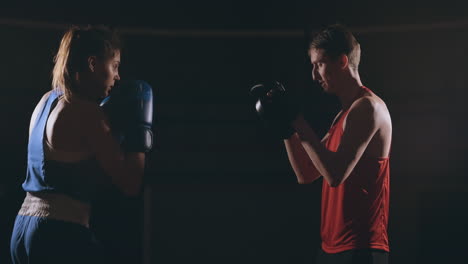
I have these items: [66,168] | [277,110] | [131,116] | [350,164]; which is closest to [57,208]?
[66,168]

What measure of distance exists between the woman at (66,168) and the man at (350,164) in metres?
0.77

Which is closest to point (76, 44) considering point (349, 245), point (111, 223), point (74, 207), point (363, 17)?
point (74, 207)

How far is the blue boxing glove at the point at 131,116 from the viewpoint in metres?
2.04

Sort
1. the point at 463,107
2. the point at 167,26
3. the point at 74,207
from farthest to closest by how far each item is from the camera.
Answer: the point at 167,26
the point at 463,107
the point at 74,207

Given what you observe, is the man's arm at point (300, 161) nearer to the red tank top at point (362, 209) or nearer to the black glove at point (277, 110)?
the black glove at point (277, 110)

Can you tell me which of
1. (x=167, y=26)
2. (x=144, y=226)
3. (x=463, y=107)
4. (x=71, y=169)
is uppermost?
(x=167, y=26)

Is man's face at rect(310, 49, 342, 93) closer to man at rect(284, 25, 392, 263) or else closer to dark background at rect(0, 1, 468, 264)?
man at rect(284, 25, 392, 263)

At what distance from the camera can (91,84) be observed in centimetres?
196

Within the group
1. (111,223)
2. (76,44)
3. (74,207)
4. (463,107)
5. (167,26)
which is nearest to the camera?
(74,207)

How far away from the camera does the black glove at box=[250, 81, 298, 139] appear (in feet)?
7.16

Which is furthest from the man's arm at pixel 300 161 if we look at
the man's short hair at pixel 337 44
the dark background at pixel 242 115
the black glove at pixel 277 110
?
the dark background at pixel 242 115

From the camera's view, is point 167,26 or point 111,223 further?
point 167,26

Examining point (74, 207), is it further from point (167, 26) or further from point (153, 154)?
point (167, 26)

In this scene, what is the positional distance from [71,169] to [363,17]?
3720 mm
